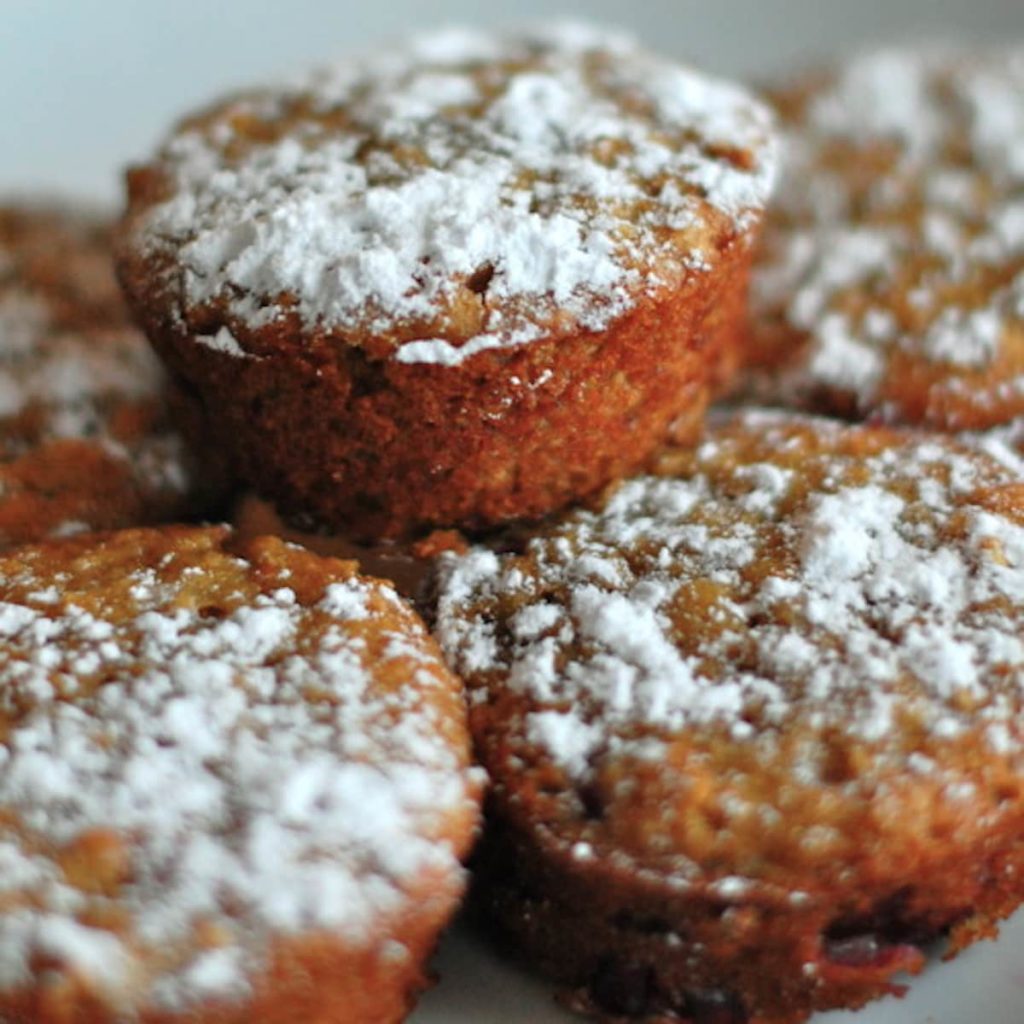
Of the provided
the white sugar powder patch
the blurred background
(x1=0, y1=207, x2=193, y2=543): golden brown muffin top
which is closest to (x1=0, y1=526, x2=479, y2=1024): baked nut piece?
the white sugar powder patch

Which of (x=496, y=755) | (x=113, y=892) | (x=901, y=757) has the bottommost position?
(x=113, y=892)

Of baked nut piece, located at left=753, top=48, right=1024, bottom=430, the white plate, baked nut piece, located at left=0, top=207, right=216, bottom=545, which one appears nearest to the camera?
the white plate

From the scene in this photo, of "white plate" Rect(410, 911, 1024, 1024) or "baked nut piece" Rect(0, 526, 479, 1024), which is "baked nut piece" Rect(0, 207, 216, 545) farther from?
"white plate" Rect(410, 911, 1024, 1024)

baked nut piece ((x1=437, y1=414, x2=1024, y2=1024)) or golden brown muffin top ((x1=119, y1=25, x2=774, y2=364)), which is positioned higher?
golden brown muffin top ((x1=119, y1=25, x2=774, y2=364))

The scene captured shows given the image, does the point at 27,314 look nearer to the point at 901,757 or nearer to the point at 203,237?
the point at 203,237

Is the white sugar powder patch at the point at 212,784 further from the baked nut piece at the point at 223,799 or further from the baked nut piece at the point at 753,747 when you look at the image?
the baked nut piece at the point at 753,747

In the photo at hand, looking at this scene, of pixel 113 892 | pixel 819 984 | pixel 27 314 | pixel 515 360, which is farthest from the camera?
pixel 27 314

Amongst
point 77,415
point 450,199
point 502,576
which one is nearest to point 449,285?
point 450,199

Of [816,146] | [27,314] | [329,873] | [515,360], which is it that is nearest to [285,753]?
[329,873]

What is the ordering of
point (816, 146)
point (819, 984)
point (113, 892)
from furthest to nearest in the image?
point (816, 146), point (819, 984), point (113, 892)
